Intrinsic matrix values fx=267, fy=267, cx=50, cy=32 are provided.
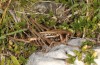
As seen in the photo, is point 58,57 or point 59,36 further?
point 59,36

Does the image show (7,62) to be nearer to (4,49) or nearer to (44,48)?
(4,49)

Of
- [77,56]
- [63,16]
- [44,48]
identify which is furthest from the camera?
[63,16]

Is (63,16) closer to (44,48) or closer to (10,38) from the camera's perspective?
(44,48)

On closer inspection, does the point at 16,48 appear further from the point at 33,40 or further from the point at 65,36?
the point at 65,36

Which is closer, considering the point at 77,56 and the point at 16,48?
the point at 77,56

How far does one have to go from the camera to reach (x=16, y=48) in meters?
3.05

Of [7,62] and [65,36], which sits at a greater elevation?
[65,36]

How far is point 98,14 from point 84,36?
1.01 ft

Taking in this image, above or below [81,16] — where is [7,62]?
below

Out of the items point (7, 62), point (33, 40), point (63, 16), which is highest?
point (63, 16)

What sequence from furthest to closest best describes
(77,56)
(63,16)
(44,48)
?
(63,16)
(44,48)
(77,56)

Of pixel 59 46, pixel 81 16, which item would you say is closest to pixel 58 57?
pixel 59 46

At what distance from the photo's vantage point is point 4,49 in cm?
310

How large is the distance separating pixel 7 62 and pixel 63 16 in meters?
0.87
